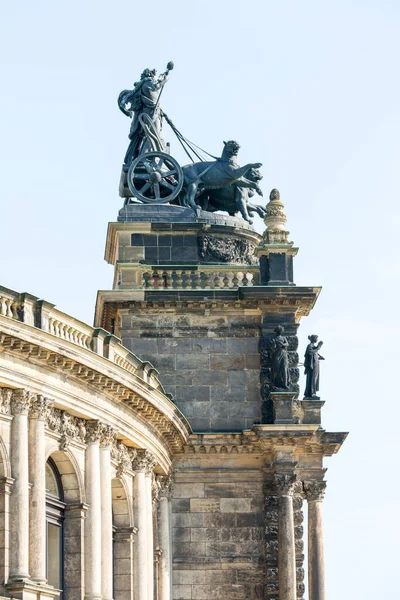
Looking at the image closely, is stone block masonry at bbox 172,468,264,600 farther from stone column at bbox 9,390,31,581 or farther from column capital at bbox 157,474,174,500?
stone column at bbox 9,390,31,581

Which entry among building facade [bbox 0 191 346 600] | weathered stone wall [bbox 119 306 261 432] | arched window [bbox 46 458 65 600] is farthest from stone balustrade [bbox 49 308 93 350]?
weathered stone wall [bbox 119 306 261 432]

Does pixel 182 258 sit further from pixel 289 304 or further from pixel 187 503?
pixel 187 503

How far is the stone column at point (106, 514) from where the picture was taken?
2207 inches

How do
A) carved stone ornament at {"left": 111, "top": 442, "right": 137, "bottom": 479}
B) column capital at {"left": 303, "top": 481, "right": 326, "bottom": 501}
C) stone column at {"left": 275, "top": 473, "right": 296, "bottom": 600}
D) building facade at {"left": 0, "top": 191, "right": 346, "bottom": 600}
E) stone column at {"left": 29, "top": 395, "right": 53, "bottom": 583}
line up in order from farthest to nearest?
column capital at {"left": 303, "top": 481, "right": 326, "bottom": 501} → stone column at {"left": 275, "top": 473, "right": 296, "bottom": 600} → building facade at {"left": 0, "top": 191, "right": 346, "bottom": 600} → carved stone ornament at {"left": 111, "top": 442, "right": 137, "bottom": 479} → stone column at {"left": 29, "top": 395, "right": 53, "bottom": 583}

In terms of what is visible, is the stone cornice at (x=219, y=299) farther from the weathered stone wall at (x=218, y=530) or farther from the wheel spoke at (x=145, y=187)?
the weathered stone wall at (x=218, y=530)

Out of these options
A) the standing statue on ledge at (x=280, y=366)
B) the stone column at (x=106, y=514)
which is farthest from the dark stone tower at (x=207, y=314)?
the stone column at (x=106, y=514)

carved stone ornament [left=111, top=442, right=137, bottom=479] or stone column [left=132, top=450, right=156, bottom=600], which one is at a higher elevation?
carved stone ornament [left=111, top=442, right=137, bottom=479]

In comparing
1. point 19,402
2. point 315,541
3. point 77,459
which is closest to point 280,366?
point 315,541

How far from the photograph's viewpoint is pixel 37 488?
5109 centimetres

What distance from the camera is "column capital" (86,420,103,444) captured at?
55.8 m

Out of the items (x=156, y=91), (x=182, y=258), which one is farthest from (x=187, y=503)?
(x=156, y=91)

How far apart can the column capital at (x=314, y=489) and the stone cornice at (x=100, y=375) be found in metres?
5.20

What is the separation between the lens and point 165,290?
6838cm

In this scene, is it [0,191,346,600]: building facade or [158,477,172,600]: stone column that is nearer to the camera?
[0,191,346,600]: building facade
